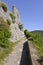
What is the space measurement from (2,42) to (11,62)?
6068 mm

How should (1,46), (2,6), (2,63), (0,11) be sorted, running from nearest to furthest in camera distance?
(2,63), (1,46), (0,11), (2,6)

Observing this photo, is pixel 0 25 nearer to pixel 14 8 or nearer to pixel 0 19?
pixel 0 19

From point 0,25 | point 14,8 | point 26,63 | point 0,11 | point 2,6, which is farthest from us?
point 14,8

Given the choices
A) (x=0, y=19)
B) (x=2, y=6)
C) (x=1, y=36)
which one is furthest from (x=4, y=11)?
(x=1, y=36)

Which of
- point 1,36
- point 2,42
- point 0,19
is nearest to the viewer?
point 2,42

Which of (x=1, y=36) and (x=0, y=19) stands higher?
(x=0, y=19)

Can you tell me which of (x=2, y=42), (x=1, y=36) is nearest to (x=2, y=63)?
(x=2, y=42)

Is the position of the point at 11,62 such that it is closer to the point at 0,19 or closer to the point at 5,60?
the point at 5,60

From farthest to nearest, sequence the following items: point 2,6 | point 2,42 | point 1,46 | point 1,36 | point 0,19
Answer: point 2,6, point 0,19, point 1,36, point 2,42, point 1,46

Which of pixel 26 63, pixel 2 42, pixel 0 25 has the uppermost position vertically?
pixel 0 25

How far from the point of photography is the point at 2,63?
13492 mm

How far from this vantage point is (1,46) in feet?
61.2

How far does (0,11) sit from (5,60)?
16.1 meters

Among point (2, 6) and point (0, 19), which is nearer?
point (0, 19)
